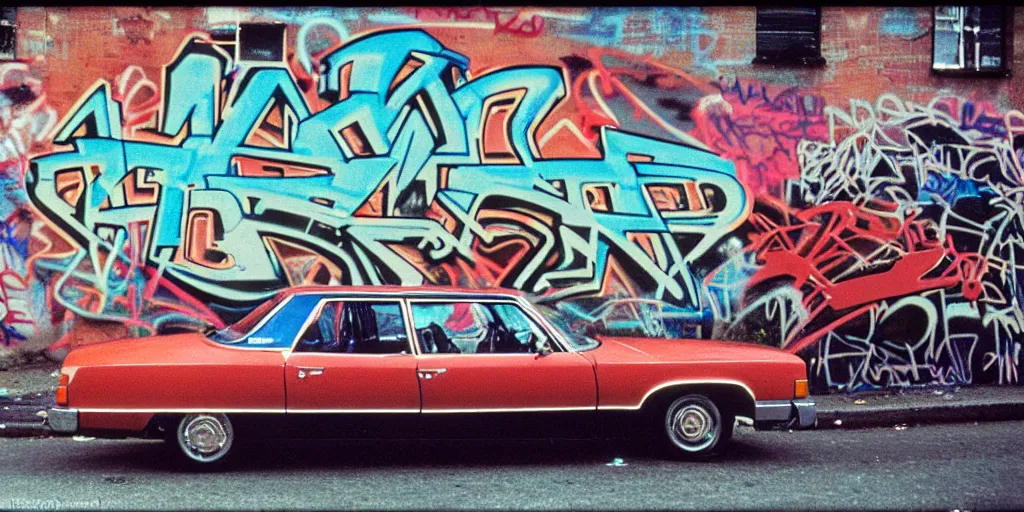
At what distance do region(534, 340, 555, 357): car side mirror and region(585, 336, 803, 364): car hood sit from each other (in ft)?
1.03

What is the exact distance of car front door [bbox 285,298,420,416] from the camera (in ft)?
22.1

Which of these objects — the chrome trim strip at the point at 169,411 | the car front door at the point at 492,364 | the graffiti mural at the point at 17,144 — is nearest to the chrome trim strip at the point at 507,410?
the car front door at the point at 492,364

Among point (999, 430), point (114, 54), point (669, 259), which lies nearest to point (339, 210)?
point (114, 54)

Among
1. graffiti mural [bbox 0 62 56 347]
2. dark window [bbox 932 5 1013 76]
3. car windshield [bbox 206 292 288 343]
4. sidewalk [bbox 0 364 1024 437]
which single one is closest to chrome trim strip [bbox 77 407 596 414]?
car windshield [bbox 206 292 288 343]

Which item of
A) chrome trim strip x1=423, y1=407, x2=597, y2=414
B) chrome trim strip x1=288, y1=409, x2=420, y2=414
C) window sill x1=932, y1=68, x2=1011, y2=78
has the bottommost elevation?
chrome trim strip x1=423, y1=407, x2=597, y2=414

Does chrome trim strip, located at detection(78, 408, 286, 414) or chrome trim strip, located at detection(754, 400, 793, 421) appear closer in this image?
chrome trim strip, located at detection(78, 408, 286, 414)

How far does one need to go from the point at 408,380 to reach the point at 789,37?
5.92m

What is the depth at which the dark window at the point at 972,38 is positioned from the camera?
10750mm

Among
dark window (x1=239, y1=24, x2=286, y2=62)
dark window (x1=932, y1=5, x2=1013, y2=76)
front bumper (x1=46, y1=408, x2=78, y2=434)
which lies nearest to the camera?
front bumper (x1=46, y1=408, x2=78, y2=434)

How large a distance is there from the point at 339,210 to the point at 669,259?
3.25m

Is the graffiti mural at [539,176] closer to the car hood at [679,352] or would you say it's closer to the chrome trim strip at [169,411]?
the car hood at [679,352]

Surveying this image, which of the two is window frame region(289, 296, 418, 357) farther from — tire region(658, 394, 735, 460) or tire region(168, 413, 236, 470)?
tire region(658, 394, 735, 460)

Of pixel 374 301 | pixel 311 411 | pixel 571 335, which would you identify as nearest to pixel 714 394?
pixel 571 335

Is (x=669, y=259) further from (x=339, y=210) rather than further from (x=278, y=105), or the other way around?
(x=278, y=105)
